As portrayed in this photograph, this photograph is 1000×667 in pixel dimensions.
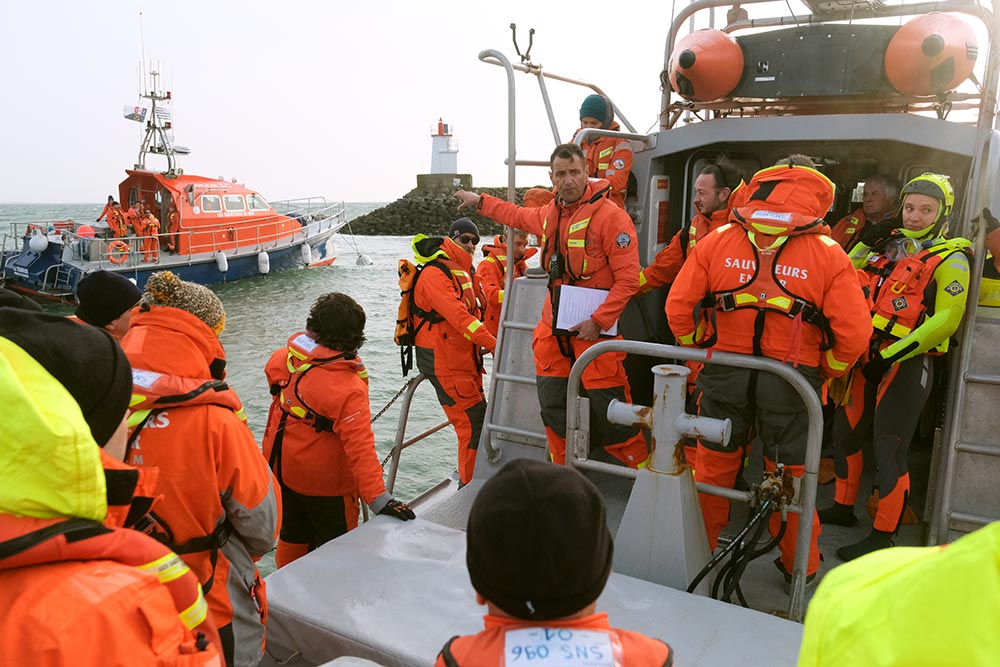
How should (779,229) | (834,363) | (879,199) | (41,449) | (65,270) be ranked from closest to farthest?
(41,449) → (779,229) → (834,363) → (879,199) → (65,270)

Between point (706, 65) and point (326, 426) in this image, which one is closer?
point (326, 426)

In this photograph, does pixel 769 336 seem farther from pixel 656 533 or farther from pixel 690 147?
pixel 690 147

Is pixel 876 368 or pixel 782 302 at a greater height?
pixel 782 302

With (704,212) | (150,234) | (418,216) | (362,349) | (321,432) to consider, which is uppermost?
(418,216)

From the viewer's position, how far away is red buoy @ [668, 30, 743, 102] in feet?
14.8

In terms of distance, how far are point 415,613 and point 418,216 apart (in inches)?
2197

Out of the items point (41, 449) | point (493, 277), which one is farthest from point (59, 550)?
point (493, 277)

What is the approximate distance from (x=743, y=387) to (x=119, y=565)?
2.45m

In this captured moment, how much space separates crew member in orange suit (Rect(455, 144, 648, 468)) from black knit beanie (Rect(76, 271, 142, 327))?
1914 millimetres

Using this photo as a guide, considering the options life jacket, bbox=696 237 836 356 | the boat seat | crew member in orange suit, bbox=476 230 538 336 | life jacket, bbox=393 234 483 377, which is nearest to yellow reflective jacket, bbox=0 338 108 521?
the boat seat

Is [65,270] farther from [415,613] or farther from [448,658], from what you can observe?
[448,658]

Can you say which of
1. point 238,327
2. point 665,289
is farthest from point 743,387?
point 238,327

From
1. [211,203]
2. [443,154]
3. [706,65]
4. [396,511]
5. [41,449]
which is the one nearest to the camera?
[41,449]

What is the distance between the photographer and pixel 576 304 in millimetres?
3752
